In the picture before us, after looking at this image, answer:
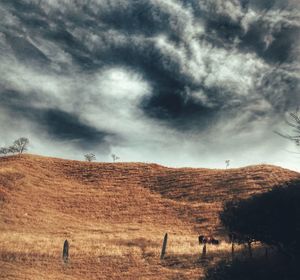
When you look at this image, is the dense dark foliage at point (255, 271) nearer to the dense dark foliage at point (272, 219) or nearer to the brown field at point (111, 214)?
the brown field at point (111, 214)

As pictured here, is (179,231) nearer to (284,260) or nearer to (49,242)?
(49,242)

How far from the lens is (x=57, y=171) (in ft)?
256

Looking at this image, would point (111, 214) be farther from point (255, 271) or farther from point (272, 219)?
point (255, 271)

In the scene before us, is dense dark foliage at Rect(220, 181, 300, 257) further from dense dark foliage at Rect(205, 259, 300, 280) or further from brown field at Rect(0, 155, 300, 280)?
brown field at Rect(0, 155, 300, 280)

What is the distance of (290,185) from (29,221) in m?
33.3

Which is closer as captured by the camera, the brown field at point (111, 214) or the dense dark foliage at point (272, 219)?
the dense dark foliage at point (272, 219)

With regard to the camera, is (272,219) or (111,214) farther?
(111,214)

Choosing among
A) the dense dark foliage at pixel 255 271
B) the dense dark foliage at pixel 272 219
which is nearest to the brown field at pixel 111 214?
the dense dark foliage at pixel 255 271

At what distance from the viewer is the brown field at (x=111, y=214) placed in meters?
32.2

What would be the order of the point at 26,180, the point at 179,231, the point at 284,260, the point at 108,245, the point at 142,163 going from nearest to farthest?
the point at 284,260 → the point at 108,245 → the point at 179,231 → the point at 26,180 → the point at 142,163

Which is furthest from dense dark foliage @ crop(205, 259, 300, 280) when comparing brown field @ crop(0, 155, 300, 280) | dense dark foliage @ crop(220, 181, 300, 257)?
dense dark foliage @ crop(220, 181, 300, 257)

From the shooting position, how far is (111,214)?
59750mm

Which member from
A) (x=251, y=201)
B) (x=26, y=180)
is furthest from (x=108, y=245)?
(x=26, y=180)

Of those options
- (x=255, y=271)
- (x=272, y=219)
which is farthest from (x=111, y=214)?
(x=255, y=271)
